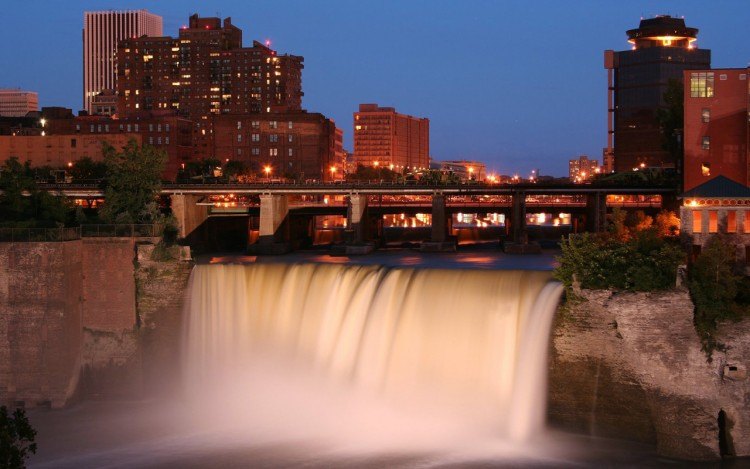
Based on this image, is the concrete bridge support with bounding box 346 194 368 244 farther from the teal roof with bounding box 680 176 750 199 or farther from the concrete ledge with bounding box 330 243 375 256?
the teal roof with bounding box 680 176 750 199

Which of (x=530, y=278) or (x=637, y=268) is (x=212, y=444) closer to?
(x=530, y=278)

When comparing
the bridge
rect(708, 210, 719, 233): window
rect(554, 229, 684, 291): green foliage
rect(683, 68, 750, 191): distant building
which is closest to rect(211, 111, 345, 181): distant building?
the bridge

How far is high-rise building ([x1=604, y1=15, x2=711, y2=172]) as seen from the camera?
14250cm

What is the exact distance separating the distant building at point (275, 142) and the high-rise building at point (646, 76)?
172ft

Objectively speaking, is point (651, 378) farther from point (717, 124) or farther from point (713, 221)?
point (717, 124)

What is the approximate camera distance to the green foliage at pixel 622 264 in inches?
1252

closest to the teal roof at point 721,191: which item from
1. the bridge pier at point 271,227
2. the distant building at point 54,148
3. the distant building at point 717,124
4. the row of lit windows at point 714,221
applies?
the row of lit windows at point 714,221

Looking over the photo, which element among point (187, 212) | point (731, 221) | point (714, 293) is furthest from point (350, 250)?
point (714, 293)

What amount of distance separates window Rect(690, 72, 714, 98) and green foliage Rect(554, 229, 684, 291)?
19681mm

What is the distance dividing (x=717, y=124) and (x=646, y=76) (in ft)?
327

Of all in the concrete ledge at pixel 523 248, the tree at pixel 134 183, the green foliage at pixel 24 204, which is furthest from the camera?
the concrete ledge at pixel 523 248

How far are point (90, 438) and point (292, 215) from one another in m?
42.1

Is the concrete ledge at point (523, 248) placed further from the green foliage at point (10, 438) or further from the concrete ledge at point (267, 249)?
the green foliage at point (10, 438)

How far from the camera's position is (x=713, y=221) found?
39.5 m
